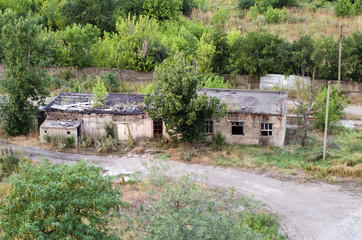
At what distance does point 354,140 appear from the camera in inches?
969

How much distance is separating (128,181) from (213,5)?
33482mm

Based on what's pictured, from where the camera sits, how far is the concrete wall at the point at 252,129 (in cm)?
2388

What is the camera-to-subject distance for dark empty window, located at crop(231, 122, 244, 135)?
24344mm

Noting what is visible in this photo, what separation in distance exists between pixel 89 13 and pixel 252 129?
23822 millimetres

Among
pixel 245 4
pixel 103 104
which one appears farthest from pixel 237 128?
pixel 245 4

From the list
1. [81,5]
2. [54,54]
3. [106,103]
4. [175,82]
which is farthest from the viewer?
[81,5]

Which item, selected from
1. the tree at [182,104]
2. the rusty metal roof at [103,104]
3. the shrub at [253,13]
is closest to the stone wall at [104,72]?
the rusty metal roof at [103,104]

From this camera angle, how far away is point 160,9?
143 ft

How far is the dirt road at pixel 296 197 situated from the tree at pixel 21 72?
2944 millimetres

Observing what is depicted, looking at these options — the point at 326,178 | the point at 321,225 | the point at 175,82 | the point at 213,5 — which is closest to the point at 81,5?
the point at 213,5

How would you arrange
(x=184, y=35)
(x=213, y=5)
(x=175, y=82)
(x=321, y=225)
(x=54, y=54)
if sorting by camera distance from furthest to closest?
(x=213, y=5) < (x=184, y=35) < (x=54, y=54) < (x=175, y=82) < (x=321, y=225)

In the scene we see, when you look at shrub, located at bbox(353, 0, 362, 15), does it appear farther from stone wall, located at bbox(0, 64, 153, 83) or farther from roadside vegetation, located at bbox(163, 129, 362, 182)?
roadside vegetation, located at bbox(163, 129, 362, 182)

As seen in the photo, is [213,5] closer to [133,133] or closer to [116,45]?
[116,45]

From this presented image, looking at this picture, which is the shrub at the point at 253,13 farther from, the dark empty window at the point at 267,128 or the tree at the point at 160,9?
the dark empty window at the point at 267,128
